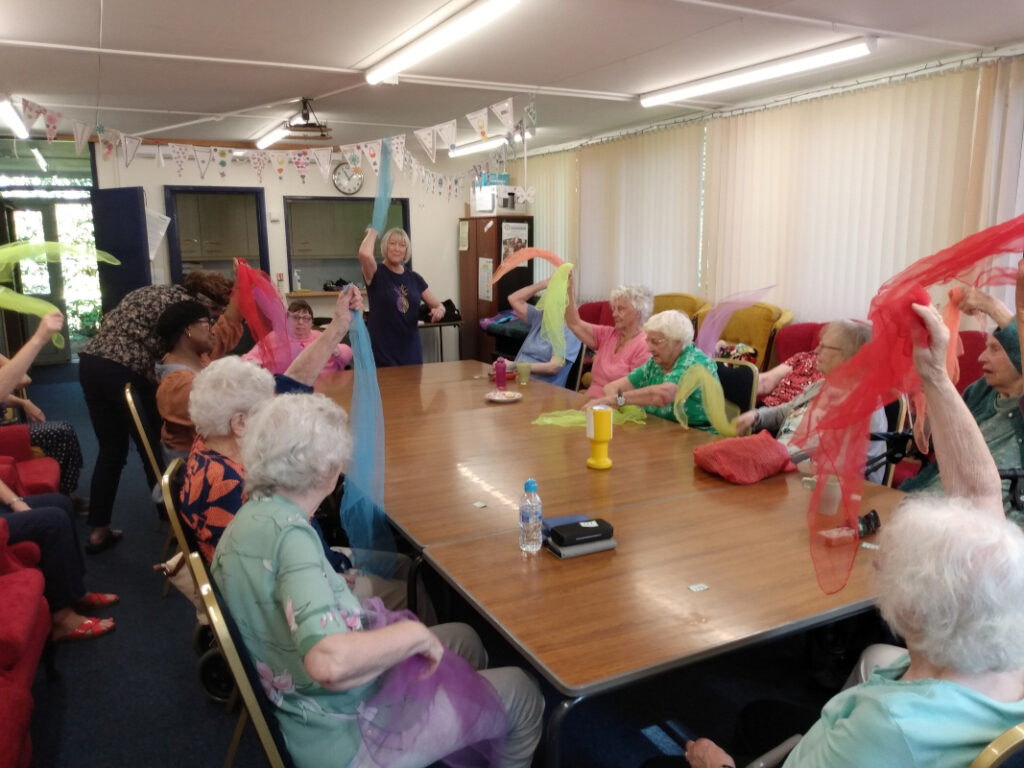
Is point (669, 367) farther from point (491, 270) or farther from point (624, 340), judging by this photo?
point (491, 270)

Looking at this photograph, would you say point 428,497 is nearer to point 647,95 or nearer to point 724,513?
point 724,513

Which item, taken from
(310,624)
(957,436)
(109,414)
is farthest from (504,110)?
(310,624)

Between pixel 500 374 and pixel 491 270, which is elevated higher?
pixel 491 270

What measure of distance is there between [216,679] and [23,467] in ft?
6.81

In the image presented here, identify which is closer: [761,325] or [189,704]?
[189,704]

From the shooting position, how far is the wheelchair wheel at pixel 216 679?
2.49 meters

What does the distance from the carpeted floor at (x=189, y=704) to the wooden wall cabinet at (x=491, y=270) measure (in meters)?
6.22

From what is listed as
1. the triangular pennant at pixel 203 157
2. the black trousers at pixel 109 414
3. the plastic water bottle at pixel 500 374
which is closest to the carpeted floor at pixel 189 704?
the black trousers at pixel 109 414

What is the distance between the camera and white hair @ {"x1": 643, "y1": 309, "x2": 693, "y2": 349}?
11.0 ft

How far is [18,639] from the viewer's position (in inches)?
81.6

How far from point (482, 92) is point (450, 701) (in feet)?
17.8

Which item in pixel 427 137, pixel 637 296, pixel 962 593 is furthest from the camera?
pixel 427 137

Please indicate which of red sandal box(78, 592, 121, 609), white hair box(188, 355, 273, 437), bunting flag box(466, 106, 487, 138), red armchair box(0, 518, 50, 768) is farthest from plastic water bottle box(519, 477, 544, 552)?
bunting flag box(466, 106, 487, 138)

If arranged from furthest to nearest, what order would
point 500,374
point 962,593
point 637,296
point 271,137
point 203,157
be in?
1. point 271,137
2. point 203,157
3. point 500,374
4. point 637,296
5. point 962,593
